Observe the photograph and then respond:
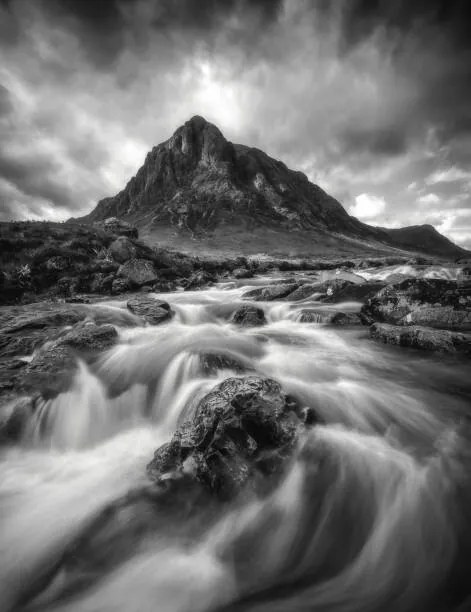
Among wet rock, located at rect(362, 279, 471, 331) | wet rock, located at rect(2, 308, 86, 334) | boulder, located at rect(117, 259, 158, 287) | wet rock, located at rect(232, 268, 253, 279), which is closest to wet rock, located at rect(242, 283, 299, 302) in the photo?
wet rock, located at rect(362, 279, 471, 331)

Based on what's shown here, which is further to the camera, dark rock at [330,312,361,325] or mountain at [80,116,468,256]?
mountain at [80,116,468,256]

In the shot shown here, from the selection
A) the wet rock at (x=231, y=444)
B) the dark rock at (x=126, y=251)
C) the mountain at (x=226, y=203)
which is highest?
the mountain at (x=226, y=203)

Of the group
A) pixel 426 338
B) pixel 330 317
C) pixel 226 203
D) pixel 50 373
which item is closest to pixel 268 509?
pixel 50 373

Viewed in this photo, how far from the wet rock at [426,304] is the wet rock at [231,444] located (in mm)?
7279

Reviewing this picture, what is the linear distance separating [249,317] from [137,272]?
34.8ft

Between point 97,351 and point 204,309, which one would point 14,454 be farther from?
point 204,309

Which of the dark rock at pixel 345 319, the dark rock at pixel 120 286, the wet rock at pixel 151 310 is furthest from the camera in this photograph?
the dark rock at pixel 120 286

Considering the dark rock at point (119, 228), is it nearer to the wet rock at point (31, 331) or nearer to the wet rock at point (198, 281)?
the wet rock at point (198, 281)

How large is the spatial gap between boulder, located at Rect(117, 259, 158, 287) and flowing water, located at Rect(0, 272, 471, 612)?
12.2 meters

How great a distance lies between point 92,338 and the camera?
7.80 metres

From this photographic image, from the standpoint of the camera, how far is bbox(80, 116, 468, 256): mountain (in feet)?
312

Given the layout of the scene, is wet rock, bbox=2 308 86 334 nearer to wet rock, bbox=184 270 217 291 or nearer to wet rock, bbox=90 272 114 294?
wet rock, bbox=90 272 114 294

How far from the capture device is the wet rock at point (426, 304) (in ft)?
29.3

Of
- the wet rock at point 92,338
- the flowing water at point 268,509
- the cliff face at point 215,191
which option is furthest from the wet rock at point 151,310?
the cliff face at point 215,191
